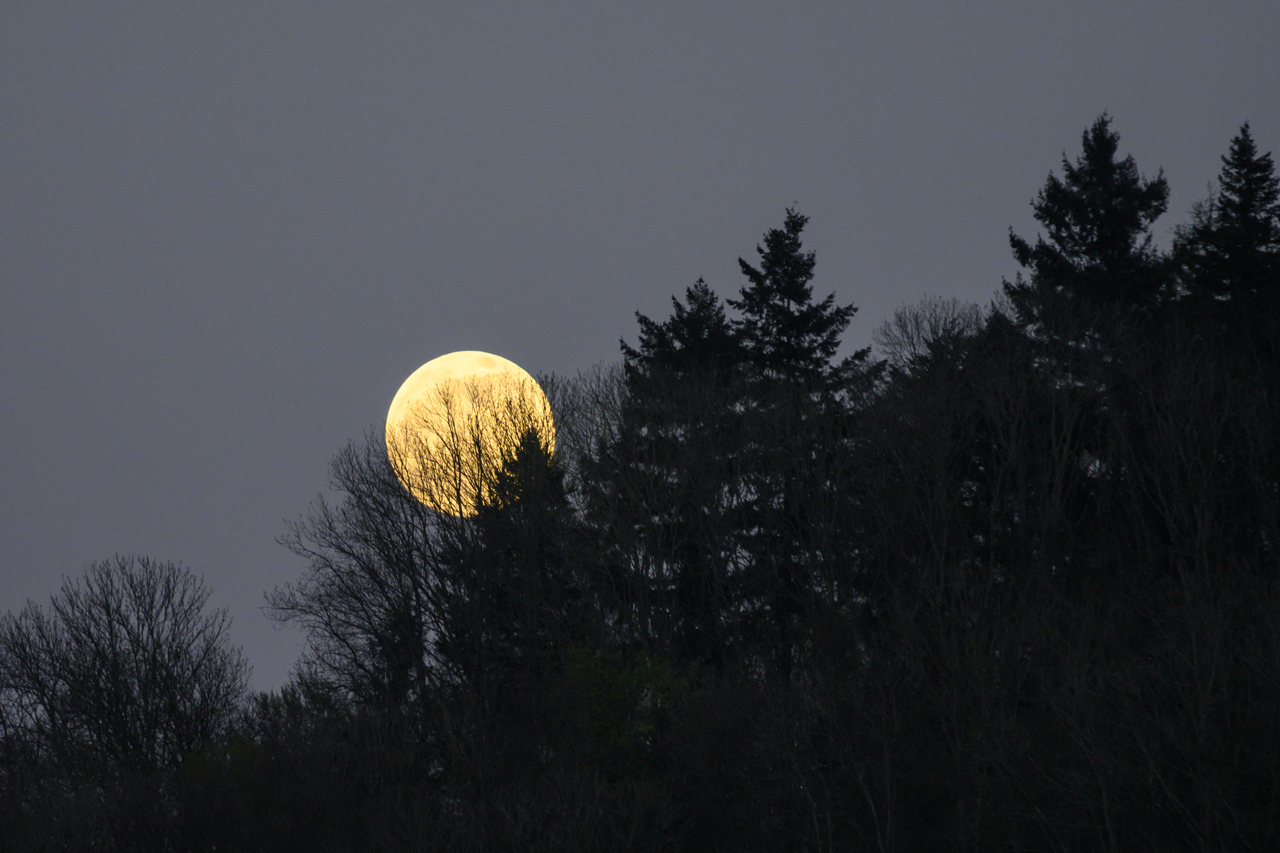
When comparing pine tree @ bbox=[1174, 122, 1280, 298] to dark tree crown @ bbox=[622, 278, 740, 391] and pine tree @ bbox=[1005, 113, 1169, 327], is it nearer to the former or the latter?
pine tree @ bbox=[1005, 113, 1169, 327]

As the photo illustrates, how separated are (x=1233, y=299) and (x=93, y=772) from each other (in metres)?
39.5

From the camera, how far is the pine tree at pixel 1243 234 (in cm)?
3891

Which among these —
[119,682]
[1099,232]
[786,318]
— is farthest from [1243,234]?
[119,682]

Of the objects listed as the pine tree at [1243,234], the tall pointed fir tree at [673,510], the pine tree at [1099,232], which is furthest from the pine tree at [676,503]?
the pine tree at [1243,234]

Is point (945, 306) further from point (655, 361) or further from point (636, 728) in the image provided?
point (636, 728)

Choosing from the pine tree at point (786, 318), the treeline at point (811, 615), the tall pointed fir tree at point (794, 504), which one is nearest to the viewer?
the treeline at point (811, 615)

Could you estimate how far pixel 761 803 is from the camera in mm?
25969

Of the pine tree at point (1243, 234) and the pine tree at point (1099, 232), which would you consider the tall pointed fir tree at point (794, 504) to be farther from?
the pine tree at point (1243, 234)

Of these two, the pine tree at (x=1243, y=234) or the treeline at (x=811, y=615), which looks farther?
the pine tree at (x=1243, y=234)

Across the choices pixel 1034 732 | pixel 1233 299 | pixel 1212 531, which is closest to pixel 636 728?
pixel 1034 732

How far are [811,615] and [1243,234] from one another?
18.9 m

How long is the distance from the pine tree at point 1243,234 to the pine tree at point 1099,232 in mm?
1936

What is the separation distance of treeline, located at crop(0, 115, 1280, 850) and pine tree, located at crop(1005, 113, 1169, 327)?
0.45 ft

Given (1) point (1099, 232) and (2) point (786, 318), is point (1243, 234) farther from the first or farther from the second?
(2) point (786, 318)
